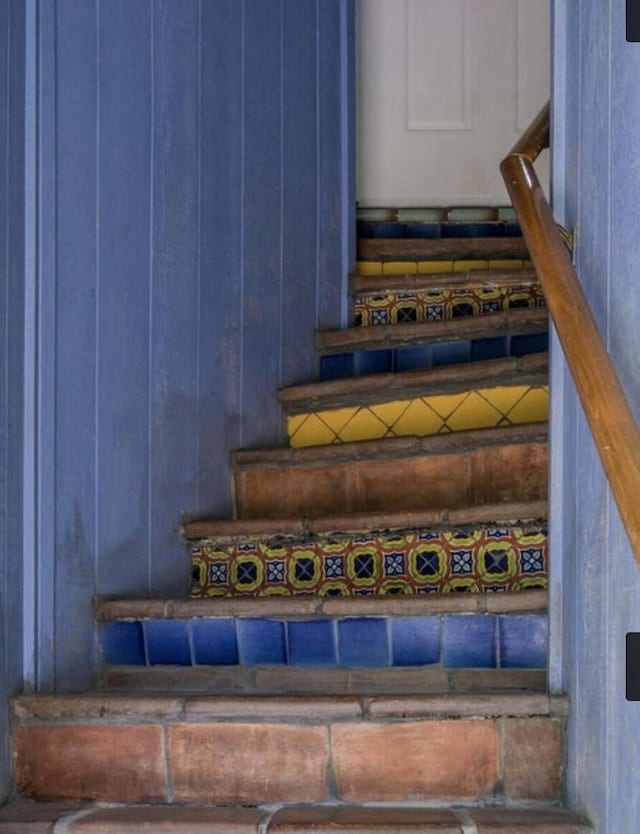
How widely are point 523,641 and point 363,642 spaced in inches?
10.4

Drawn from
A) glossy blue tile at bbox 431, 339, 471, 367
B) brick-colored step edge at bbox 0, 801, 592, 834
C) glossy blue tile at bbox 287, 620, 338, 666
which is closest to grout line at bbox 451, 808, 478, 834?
brick-colored step edge at bbox 0, 801, 592, 834

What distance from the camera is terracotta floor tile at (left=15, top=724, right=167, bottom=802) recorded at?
186 cm

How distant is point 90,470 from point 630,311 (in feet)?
3.45

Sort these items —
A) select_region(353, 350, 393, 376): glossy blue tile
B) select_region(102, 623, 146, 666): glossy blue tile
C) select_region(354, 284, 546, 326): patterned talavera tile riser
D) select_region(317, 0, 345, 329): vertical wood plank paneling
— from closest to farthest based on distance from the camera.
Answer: select_region(102, 623, 146, 666): glossy blue tile → select_region(353, 350, 393, 376): glossy blue tile → select_region(354, 284, 546, 326): patterned talavera tile riser → select_region(317, 0, 345, 329): vertical wood plank paneling

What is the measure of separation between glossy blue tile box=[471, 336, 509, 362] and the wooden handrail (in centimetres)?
108

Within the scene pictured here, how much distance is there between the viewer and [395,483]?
244 centimetres

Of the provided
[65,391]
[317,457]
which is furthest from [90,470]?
[317,457]

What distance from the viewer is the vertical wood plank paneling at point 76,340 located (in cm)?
203

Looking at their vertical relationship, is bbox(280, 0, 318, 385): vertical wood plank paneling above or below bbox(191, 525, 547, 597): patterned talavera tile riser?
above

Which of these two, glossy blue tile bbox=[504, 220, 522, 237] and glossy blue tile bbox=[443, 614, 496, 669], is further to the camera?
glossy blue tile bbox=[504, 220, 522, 237]

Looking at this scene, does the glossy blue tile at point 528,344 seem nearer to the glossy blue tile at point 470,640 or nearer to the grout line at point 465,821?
the glossy blue tile at point 470,640

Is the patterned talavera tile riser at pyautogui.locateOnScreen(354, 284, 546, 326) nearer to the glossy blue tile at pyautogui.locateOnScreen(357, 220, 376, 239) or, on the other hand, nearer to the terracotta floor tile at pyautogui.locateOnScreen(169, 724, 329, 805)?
the glossy blue tile at pyautogui.locateOnScreen(357, 220, 376, 239)

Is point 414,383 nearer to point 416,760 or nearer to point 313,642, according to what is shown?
point 313,642

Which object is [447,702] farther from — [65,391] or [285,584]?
[65,391]
